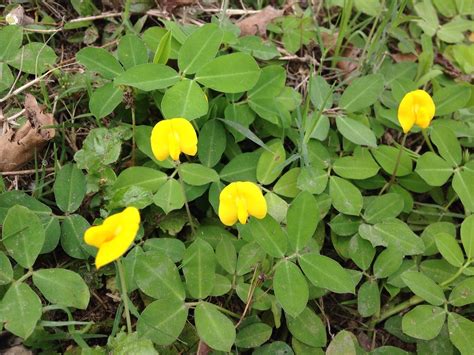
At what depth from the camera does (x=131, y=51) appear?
254 cm

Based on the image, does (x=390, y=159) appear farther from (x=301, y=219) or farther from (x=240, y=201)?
(x=240, y=201)

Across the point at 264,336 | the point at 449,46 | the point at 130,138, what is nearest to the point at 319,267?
the point at 264,336

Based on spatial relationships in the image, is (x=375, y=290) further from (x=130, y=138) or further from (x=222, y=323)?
(x=130, y=138)

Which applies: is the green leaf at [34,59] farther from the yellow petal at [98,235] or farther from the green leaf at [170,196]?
the yellow petal at [98,235]

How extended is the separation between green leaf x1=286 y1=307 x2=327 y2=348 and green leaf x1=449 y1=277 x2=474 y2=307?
550 mm

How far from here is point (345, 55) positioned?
322 centimetres

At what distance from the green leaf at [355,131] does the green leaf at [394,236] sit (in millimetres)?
394

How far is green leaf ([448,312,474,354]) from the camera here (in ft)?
7.16

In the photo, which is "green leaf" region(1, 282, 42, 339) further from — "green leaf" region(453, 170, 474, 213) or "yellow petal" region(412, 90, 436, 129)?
"green leaf" region(453, 170, 474, 213)

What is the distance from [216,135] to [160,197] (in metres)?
0.41

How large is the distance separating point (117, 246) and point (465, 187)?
1675 millimetres

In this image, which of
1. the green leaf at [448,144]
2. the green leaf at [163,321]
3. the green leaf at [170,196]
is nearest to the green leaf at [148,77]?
the green leaf at [170,196]

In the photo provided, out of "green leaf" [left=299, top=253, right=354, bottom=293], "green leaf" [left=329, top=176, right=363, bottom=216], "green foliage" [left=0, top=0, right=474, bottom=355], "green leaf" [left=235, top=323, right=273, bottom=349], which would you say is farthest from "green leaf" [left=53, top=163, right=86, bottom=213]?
"green leaf" [left=329, top=176, right=363, bottom=216]

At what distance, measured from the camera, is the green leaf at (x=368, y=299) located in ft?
7.72
